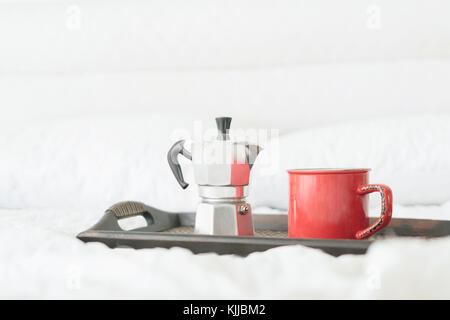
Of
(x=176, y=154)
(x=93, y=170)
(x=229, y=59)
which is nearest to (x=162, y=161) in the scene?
(x=93, y=170)

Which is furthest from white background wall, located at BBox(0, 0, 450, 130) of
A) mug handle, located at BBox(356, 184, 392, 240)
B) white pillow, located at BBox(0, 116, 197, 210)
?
mug handle, located at BBox(356, 184, 392, 240)

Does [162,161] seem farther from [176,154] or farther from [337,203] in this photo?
[337,203]

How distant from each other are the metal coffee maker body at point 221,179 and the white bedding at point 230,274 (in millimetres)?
119

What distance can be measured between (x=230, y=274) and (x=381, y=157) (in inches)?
19.3

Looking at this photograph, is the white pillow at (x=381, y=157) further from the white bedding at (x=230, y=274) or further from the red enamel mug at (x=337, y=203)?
the white bedding at (x=230, y=274)

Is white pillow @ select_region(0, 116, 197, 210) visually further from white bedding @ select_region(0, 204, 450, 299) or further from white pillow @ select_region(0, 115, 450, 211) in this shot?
white bedding @ select_region(0, 204, 450, 299)

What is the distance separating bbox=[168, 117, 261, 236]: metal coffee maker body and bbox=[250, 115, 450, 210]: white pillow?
256 millimetres

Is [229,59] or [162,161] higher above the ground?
[229,59]

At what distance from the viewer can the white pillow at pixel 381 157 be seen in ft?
2.21

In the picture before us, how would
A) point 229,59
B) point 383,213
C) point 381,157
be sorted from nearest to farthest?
point 383,213 → point 381,157 → point 229,59

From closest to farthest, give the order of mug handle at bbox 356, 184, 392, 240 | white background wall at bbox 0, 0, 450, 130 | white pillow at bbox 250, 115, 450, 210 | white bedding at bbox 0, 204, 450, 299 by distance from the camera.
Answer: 1. white bedding at bbox 0, 204, 450, 299
2. mug handle at bbox 356, 184, 392, 240
3. white pillow at bbox 250, 115, 450, 210
4. white background wall at bbox 0, 0, 450, 130

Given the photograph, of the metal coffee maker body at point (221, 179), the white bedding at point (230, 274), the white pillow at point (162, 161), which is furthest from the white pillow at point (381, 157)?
the white bedding at point (230, 274)

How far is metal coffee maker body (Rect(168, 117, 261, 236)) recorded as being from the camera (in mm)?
429

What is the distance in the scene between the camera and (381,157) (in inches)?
26.9
